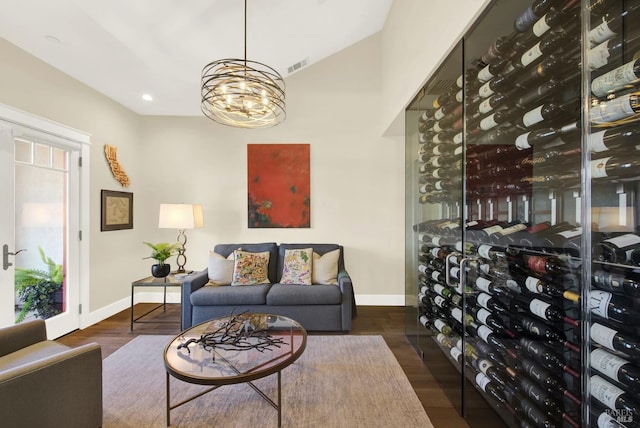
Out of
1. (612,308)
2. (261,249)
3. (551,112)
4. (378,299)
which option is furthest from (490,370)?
(261,249)

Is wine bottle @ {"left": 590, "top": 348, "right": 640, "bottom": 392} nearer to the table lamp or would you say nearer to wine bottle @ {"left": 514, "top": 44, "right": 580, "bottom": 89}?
wine bottle @ {"left": 514, "top": 44, "right": 580, "bottom": 89}

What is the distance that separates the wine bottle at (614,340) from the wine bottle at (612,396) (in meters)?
0.13

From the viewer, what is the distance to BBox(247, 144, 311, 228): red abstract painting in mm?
4012

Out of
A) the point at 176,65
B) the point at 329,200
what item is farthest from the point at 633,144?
the point at 176,65

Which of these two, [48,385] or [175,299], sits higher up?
[48,385]

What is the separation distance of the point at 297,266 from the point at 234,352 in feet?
5.50

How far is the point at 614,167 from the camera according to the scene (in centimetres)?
98

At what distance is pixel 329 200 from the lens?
13.3ft

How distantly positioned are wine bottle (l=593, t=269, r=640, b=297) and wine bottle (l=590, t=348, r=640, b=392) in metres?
0.22

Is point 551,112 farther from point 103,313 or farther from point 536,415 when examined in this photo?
point 103,313

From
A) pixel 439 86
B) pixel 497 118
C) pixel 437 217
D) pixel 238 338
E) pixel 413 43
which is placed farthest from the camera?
pixel 413 43

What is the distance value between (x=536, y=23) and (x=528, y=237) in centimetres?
100

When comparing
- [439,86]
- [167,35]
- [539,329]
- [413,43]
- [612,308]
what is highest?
[167,35]

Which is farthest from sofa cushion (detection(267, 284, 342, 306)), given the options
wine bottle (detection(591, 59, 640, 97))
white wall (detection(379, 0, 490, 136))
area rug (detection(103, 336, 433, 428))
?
wine bottle (detection(591, 59, 640, 97))
